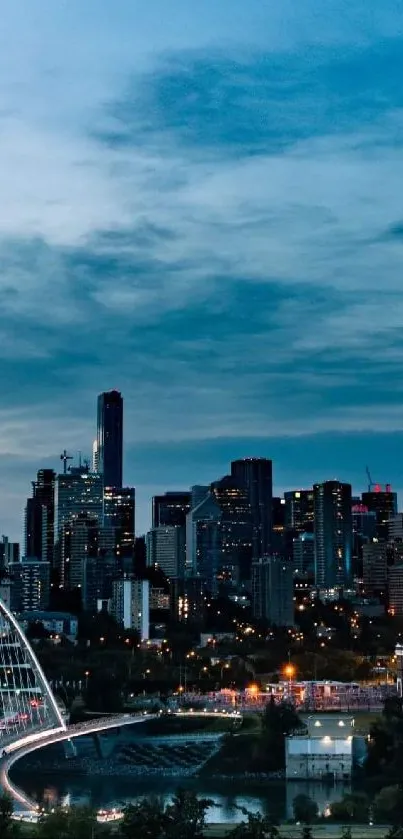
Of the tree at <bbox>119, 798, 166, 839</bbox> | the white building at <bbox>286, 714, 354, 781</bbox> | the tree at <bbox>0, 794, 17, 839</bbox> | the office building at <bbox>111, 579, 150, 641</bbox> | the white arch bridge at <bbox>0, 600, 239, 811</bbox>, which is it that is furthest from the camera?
the office building at <bbox>111, 579, 150, 641</bbox>

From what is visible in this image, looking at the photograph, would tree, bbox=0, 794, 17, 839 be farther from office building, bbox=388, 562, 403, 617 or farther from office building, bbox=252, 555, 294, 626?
office building, bbox=388, 562, 403, 617

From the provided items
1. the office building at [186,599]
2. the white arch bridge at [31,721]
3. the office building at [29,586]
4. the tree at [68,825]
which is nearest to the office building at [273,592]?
the office building at [186,599]

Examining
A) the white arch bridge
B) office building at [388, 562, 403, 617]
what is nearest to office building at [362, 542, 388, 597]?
office building at [388, 562, 403, 617]

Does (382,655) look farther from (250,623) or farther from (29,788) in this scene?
(29,788)

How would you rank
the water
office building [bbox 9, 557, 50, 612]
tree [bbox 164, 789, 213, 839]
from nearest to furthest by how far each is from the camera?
tree [bbox 164, 789, 213, 839] → the water → office building [bbox 9, 557, 50, 612]

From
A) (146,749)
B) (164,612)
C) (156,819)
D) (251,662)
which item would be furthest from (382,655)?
(156,819)

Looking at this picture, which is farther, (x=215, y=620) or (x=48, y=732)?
(x=215, y=620)
